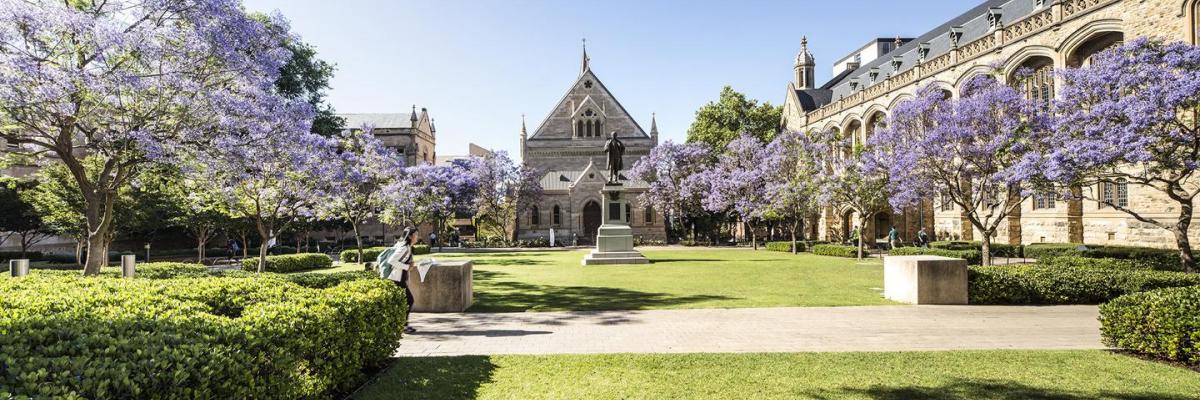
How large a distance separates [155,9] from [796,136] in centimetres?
2958

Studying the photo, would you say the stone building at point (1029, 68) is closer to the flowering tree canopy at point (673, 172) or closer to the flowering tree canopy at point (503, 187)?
the flowering tree canopy at point (673, 172)

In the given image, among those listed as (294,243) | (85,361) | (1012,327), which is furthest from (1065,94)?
(294,243)

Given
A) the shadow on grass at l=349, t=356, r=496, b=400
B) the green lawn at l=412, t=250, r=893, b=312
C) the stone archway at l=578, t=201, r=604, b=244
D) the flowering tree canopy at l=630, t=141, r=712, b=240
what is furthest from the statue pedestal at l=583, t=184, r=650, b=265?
the stone archway at l=578, t=201, r=604, b=244

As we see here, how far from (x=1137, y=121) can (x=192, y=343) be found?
17699 millimetres

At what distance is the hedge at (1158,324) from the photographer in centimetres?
675

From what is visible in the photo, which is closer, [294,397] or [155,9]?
[294,397]

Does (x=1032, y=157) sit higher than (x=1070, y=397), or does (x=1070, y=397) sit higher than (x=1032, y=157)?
(x=1032, y=157)

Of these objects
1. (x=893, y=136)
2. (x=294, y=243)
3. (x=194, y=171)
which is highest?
(x=893, y=136)

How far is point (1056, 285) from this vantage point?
11555 mm

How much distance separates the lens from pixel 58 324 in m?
3.97

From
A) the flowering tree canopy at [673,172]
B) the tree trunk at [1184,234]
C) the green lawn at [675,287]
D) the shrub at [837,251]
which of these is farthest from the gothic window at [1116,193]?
the flowering tree canopy at [673,172]

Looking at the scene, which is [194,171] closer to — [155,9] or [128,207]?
[155,9]

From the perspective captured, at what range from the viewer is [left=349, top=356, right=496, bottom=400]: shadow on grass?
226 inches

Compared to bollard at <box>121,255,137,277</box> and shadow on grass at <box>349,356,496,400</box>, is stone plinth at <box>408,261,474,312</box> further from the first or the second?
bollard at <box>121,255,137,277</box>
